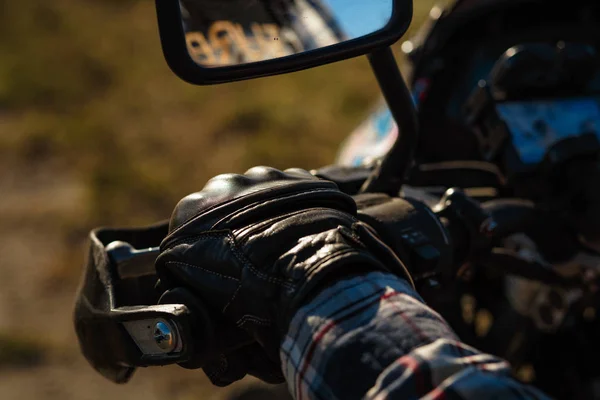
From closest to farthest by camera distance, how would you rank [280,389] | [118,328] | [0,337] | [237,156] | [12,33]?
[118,328] → [280,389] → [0,337] → [237,156] → [12,33]

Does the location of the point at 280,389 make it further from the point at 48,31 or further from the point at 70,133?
the point at 48,31

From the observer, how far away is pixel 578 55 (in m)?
1.80

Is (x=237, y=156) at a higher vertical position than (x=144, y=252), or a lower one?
lower

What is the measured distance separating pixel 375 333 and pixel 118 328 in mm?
377

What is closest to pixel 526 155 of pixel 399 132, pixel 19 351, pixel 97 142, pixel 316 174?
pixel 399 132

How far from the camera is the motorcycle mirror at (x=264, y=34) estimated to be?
1.05 metres

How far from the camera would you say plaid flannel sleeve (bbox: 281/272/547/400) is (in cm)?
83

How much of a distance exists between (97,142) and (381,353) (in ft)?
18.3

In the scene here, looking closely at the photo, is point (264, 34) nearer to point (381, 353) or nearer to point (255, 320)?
point (255, 320)

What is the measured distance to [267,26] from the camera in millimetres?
1491

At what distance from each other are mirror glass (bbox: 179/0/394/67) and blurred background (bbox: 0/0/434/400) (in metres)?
1.81

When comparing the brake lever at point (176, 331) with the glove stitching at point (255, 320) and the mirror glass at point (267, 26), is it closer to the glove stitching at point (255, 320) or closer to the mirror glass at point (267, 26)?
the glove stitching at point (255, 320)

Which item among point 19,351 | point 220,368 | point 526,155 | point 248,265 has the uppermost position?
point 248,265

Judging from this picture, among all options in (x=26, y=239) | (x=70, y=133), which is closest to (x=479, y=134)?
(x=26, y=239)
